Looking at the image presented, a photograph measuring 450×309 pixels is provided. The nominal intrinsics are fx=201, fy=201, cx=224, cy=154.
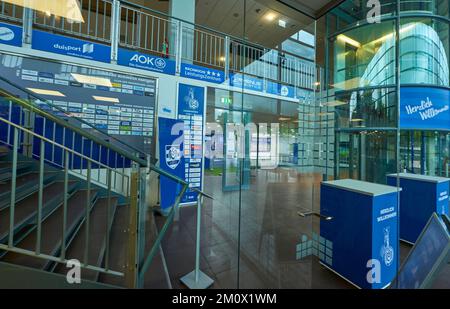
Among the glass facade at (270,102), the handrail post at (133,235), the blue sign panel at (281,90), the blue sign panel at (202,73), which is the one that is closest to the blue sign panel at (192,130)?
the glass facade at (270,102)

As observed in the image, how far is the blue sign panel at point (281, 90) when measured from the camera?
5.10 m

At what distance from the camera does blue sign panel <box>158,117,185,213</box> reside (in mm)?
3500

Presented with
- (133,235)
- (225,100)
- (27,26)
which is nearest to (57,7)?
(27,26)

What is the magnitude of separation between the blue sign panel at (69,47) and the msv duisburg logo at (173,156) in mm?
1761

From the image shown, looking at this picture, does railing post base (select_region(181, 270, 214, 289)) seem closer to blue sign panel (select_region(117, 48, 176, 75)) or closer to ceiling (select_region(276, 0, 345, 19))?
ceiling (select_region(276, 0, 345, 19))

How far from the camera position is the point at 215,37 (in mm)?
4586

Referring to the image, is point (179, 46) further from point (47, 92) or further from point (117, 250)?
point (117, 250)

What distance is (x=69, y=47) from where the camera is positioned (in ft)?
10.2

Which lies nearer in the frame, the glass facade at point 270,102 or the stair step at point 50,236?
the stair step at point 50,236

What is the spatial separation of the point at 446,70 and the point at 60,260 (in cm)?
571

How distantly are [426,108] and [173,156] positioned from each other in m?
3.88

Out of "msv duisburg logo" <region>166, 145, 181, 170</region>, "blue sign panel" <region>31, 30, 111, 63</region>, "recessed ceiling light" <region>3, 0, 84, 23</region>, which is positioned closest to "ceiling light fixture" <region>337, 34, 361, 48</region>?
"msv duisburg logo" <region>166, 145, 181, 170</region>

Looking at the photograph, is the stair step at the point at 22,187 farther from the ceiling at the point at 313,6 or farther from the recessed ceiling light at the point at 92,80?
the ceiling at the point at 313,6
